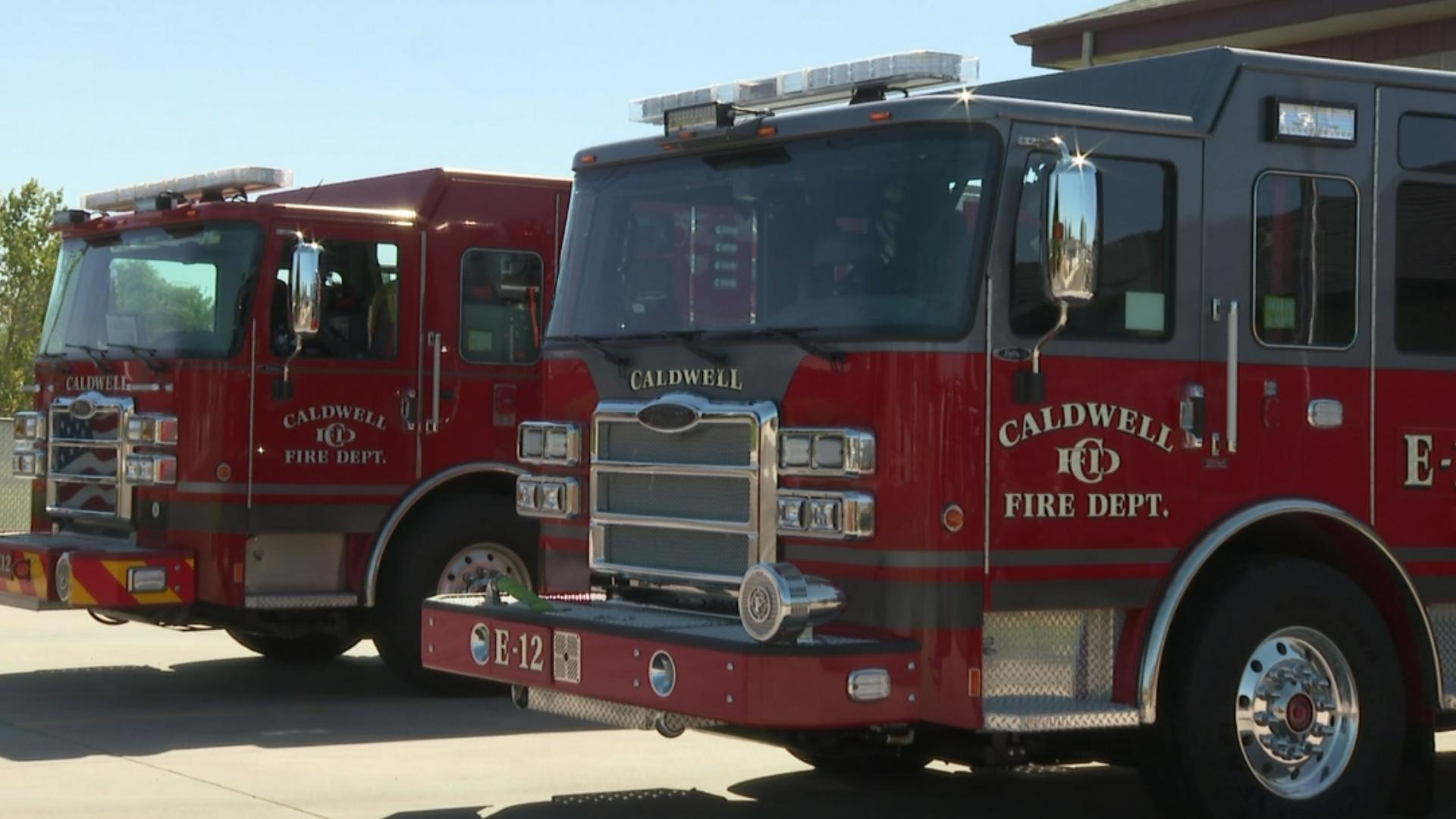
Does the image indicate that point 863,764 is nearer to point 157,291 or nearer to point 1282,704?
point 1282,704

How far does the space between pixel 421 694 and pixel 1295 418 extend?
5738 millimetres

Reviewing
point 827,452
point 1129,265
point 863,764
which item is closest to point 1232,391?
Result: point 1129,265

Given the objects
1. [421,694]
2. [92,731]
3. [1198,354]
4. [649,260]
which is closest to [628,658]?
[649,260]

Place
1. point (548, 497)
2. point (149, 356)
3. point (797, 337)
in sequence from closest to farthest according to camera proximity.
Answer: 1. point (797, 337)
2. point (548, 497)
3. point (149, 356)

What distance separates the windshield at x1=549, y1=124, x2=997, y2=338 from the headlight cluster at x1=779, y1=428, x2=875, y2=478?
1.09 feet

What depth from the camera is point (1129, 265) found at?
7309 mm

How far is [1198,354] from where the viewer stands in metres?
7.43

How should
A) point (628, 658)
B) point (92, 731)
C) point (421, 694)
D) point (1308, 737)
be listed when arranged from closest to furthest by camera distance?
point (628, 658) < point (1308, 737) < point (92, 731) < point (421, 694)

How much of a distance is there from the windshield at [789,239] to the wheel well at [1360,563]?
156 cm

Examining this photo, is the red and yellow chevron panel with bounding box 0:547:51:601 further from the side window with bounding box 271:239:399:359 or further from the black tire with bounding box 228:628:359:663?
the black tire with bounding box 228:628:359:663

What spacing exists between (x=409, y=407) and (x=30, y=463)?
2222 mm

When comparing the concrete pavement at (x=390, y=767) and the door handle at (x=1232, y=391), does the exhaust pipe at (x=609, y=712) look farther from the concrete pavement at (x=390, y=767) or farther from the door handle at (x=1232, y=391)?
the door handle at (x=1232, y=391)

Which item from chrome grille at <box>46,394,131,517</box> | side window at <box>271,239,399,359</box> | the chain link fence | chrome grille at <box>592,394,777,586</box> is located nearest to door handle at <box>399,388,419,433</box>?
side window at <box>271,239,399,359</box>

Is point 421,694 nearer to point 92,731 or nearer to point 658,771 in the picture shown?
point 92,731
